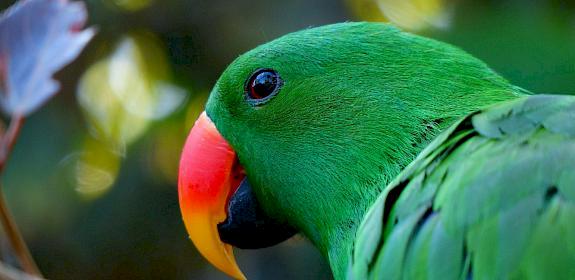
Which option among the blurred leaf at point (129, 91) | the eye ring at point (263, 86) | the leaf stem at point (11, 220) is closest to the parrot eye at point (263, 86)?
the eye ring at point (263, 86)

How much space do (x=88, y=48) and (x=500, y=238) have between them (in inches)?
87.8

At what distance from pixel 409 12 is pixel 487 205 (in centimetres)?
187

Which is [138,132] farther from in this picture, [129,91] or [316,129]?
[316,129]

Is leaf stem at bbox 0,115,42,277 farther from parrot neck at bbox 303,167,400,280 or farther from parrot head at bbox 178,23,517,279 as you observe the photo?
parrot neck at bbox 303,167,400,280

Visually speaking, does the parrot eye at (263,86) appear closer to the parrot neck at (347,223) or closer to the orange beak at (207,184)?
the orange beak at (207,184)

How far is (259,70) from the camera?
59.3 inches

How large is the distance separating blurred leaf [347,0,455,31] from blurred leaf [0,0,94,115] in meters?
1.58

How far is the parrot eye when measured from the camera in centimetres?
150

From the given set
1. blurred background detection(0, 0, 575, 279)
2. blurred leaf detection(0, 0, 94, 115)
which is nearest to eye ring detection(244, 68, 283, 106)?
blurred leaf detection(0, 0, 94, 115)

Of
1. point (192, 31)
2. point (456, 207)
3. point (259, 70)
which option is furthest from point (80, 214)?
point (456, 207)

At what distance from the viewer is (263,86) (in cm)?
150

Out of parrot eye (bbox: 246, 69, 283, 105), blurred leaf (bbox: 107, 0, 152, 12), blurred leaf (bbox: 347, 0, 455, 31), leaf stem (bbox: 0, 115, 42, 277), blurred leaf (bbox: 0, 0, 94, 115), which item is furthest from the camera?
blurred leaf (bbox: 107, 0, 152, 12)

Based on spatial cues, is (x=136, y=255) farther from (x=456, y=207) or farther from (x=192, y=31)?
(x=456, y=207)

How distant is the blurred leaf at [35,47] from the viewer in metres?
1.28
